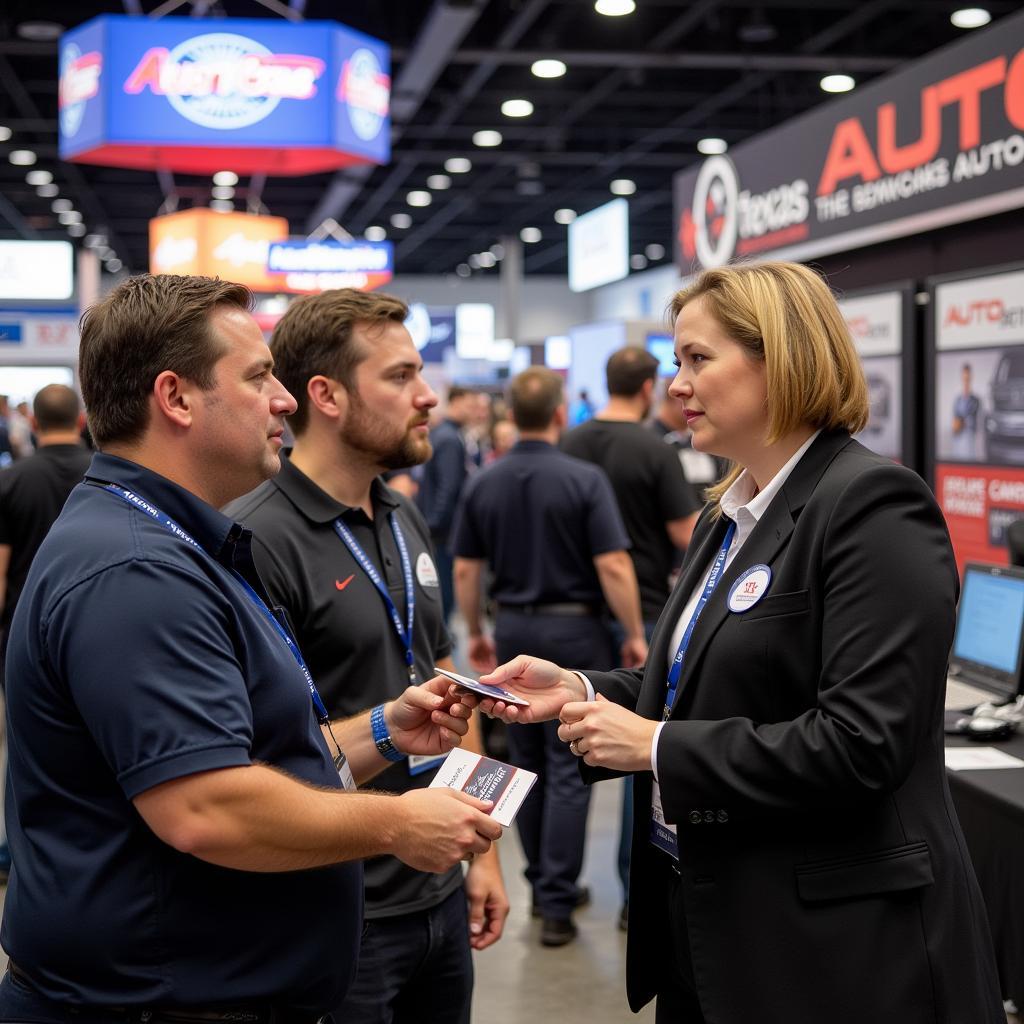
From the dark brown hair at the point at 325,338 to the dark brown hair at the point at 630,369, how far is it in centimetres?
259

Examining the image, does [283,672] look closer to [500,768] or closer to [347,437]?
[500,768]

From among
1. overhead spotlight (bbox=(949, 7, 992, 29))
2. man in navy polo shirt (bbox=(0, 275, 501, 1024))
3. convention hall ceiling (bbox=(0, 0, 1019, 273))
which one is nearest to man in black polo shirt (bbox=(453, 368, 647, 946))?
man in navy polo shirt (bbox=(0, 275, 501, 1024))

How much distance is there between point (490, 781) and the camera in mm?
1696

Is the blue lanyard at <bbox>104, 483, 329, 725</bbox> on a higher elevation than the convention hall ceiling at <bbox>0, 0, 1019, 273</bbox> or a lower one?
lower

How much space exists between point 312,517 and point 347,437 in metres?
0.20

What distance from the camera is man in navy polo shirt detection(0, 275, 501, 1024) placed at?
4.27 ft

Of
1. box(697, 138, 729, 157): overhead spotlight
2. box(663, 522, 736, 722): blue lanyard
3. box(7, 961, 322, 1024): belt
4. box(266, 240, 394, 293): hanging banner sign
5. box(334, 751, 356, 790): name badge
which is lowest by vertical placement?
box(7, 961, 322, 1024): belt

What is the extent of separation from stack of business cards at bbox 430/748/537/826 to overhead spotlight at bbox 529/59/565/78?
11.3 meters

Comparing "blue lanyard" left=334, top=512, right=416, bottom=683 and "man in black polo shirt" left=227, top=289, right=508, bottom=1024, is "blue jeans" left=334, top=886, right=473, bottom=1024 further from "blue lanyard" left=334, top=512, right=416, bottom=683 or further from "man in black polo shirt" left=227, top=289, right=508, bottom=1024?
"blue lanyard" left=334, top=512, right=416, bottom=683

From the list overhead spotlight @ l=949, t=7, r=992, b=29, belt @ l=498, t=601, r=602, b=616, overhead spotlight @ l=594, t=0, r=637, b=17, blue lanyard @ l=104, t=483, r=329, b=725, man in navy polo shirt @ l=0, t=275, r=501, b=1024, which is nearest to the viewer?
man in navy polo shirt @ l=0, t=275, r=501, b=1024

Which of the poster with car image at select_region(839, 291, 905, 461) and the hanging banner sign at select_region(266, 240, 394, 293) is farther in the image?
the hanging banner sign at select_region(266, 240, 394, 293)

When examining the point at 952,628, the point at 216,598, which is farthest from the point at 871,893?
the point at 216,598

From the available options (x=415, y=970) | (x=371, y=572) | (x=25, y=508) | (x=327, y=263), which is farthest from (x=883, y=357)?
(x=327, y=263)

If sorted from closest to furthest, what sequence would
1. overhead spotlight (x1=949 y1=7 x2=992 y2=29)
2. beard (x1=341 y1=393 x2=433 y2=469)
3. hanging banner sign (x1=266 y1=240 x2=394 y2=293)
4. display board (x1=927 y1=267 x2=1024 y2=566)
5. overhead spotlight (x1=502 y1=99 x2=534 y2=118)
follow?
beard (x1=341 y1=393 x2=433 y2=469) → display board (x1=927 y1=267 x2=1024 y2=566) → overhead spotlight (x1=949 y1=7 x2=992 y2=29) → hanging banner sign (x1=266 y1=240 x2=394 y2=293) → overhead spotlight (x1=502 y1=99 x2=534 y2=118)
